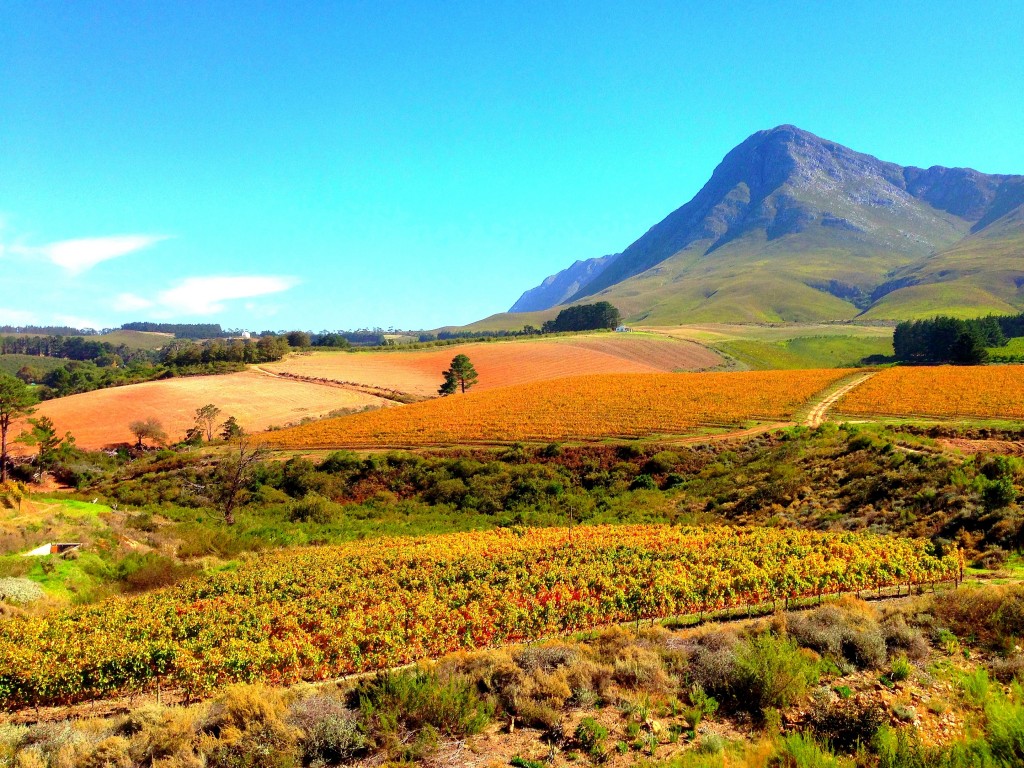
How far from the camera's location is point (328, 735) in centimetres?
836

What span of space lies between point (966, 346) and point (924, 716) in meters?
86.0

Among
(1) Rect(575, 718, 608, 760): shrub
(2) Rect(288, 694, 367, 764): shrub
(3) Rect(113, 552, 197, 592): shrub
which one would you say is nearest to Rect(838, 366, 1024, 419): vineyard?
(1) Rect(575, 718, 608, 760): shrub

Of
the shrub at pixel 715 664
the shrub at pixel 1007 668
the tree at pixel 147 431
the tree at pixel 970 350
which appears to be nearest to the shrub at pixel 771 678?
the shrub at pixel 715 664

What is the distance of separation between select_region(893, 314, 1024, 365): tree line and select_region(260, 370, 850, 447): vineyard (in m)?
25.4

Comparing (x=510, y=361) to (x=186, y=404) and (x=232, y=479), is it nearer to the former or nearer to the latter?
(x=186, y=404)

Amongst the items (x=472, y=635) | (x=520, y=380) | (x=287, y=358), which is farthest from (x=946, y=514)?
(x=287, y=358)

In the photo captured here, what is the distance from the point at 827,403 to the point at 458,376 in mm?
48228

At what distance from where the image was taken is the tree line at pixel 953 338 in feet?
250

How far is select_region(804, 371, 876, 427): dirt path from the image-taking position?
4258 cm

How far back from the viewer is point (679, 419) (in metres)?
46.1

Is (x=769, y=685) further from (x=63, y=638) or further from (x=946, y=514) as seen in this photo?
(x=946, y=514)

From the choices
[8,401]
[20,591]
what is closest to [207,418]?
[8,401]

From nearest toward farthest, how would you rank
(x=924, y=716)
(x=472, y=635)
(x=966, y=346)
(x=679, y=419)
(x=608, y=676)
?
(x=924, y=716) < (x=608, y=676) < (x=472, y=635) < (x=679, y=419) < (x=966, y=346)

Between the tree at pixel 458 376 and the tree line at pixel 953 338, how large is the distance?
64885mm
